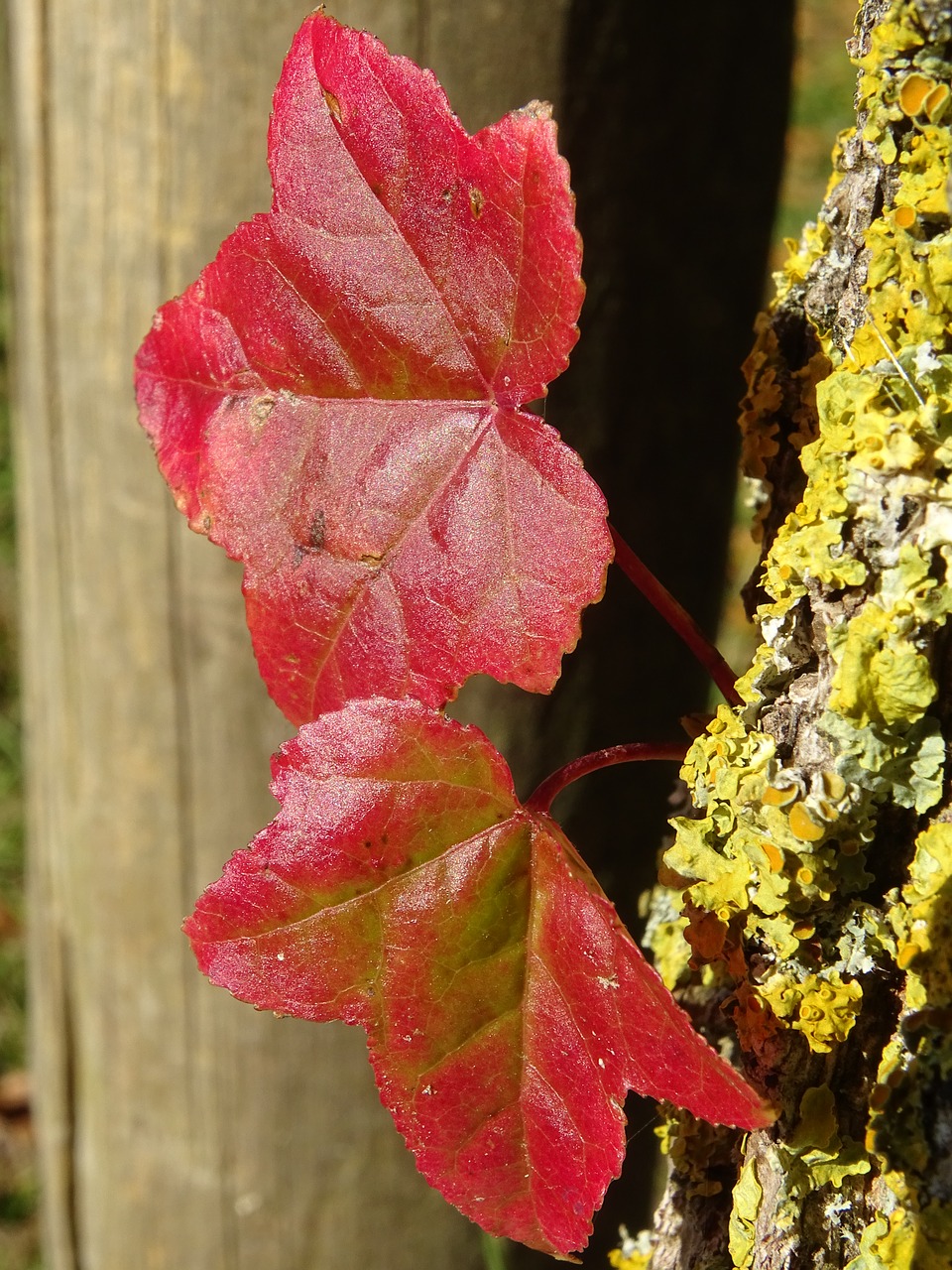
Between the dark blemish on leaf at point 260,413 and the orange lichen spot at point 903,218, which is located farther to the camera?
the dark blemish on leaf at point 260,413

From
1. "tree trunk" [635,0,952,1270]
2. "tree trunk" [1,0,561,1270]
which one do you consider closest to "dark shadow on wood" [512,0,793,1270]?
"tree trunk" [1,0,561,1270]

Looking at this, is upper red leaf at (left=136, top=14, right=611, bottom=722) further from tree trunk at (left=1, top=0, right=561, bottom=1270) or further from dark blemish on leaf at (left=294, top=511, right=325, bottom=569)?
tree trunk at (left=1, top=0, right=561, bottom=1270)

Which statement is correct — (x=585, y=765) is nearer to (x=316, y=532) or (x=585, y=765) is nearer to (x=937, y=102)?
(x=316, y=532)

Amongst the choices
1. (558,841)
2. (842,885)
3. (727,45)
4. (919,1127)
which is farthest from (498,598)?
(727,45)

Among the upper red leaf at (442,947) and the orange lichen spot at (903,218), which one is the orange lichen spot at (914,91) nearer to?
the orange lichen spot at (903,218)

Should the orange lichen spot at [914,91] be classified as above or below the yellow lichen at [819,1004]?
above

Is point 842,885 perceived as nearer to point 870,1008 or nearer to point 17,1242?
point 870,1008

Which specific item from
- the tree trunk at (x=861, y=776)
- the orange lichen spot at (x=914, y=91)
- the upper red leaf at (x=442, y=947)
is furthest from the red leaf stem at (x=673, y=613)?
the orange lichen spot at (x=914, y=91)

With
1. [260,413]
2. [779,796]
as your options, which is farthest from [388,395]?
[779,796]
